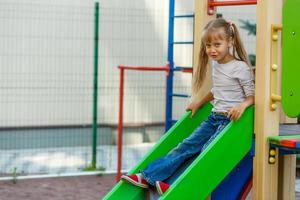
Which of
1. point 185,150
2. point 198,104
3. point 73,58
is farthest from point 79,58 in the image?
point 185,150

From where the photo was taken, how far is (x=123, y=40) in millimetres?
10156

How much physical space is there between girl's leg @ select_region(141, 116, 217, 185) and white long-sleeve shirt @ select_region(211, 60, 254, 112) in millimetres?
184

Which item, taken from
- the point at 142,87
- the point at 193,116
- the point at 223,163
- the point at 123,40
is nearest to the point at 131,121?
the point at 142,87

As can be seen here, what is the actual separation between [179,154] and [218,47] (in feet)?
2.55

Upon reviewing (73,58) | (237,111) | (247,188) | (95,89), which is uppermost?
(73,58)

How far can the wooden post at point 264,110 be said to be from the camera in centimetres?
429

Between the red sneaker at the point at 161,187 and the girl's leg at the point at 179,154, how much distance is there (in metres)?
0.07

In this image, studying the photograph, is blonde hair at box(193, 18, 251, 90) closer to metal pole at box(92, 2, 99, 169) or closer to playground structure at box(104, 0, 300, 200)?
playground structure at box(104, 0, 300, 200)

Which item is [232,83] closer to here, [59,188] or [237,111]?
[237,111]

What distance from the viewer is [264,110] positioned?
431 centimetres

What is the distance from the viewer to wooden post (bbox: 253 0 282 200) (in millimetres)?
4289

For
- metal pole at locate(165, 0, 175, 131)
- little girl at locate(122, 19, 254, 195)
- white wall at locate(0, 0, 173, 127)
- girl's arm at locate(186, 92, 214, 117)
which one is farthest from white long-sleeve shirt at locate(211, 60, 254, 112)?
white wall at locate(0, 0, 173, 127)

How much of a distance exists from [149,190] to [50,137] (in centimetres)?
522

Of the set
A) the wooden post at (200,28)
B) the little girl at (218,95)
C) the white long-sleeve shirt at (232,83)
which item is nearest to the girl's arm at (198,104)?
the wooden post at (200,28)
